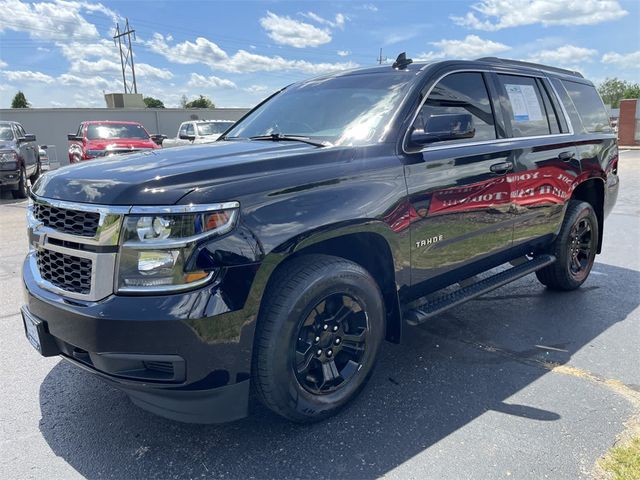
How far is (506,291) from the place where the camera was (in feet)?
16.6

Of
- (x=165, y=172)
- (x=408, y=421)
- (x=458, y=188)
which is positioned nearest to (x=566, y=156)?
(x=458, y=188)

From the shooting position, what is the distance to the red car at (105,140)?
12.7 meters

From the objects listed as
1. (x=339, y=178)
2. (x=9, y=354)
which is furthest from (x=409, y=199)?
(x=9, y=354)

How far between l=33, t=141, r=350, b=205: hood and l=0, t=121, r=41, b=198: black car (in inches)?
385

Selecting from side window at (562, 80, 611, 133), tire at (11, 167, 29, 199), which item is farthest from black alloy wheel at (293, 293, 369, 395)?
tire at (11, 167, 29, 199)

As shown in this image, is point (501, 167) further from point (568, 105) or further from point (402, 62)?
point (568, 105)

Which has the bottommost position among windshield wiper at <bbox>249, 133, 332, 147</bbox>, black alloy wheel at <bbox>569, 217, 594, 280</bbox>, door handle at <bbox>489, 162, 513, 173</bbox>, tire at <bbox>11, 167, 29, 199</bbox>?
black alloy wheel at <bbox>569, 217, 594, 280</bbox>

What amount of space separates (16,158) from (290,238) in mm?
11017

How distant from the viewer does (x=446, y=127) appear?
299 cm

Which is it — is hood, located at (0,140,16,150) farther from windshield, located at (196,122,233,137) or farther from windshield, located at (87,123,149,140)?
windshield, located at (196,122,233,137)

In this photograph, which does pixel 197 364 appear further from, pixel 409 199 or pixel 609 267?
pixel 609 267

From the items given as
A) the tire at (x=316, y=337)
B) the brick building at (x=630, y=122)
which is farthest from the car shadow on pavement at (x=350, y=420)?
the brick building at (x=630, y=122)

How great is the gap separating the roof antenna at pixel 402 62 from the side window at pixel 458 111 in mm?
297

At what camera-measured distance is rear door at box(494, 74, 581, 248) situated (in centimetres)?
390
